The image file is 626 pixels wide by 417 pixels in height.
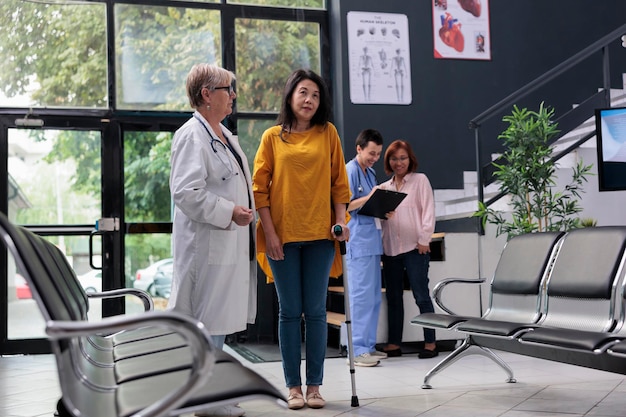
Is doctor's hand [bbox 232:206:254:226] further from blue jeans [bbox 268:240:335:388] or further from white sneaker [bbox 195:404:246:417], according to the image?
white sneaker [bbox 195:404:246:417]

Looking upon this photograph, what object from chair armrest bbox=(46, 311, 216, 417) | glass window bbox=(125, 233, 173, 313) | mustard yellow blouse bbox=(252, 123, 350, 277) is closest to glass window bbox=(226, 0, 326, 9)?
glass window bbox=(125, 233, 173, 313)

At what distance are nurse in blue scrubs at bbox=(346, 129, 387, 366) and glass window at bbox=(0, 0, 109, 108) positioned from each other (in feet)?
7.43

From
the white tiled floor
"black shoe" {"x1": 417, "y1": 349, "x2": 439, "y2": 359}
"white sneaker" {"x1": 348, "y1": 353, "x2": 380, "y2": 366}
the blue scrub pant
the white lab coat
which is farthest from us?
"black shoe" {"x1": 417, "y1": 349, "x2": 439, "y2": 359}

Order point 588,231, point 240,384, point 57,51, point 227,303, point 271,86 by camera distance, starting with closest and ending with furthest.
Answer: point 240,384
point 227,303
point 588,231
point 57,51
point 271,86

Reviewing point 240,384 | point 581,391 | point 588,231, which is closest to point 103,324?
point 240,384

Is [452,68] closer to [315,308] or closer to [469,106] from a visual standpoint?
[469,106]

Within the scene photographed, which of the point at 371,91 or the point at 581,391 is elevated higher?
the point at 371,91

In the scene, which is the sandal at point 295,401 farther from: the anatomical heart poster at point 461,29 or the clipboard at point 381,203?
the anatomical heart poster at point 461,29

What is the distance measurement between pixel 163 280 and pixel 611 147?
11.6 ft

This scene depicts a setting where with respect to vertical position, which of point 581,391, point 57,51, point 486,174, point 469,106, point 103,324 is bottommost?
point 581,391

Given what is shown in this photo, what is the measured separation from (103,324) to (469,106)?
18.8 ft

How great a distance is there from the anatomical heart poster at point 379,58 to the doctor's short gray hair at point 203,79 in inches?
134

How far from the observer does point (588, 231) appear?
344 centimetres

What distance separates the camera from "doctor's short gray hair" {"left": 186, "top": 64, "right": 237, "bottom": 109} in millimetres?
3078
